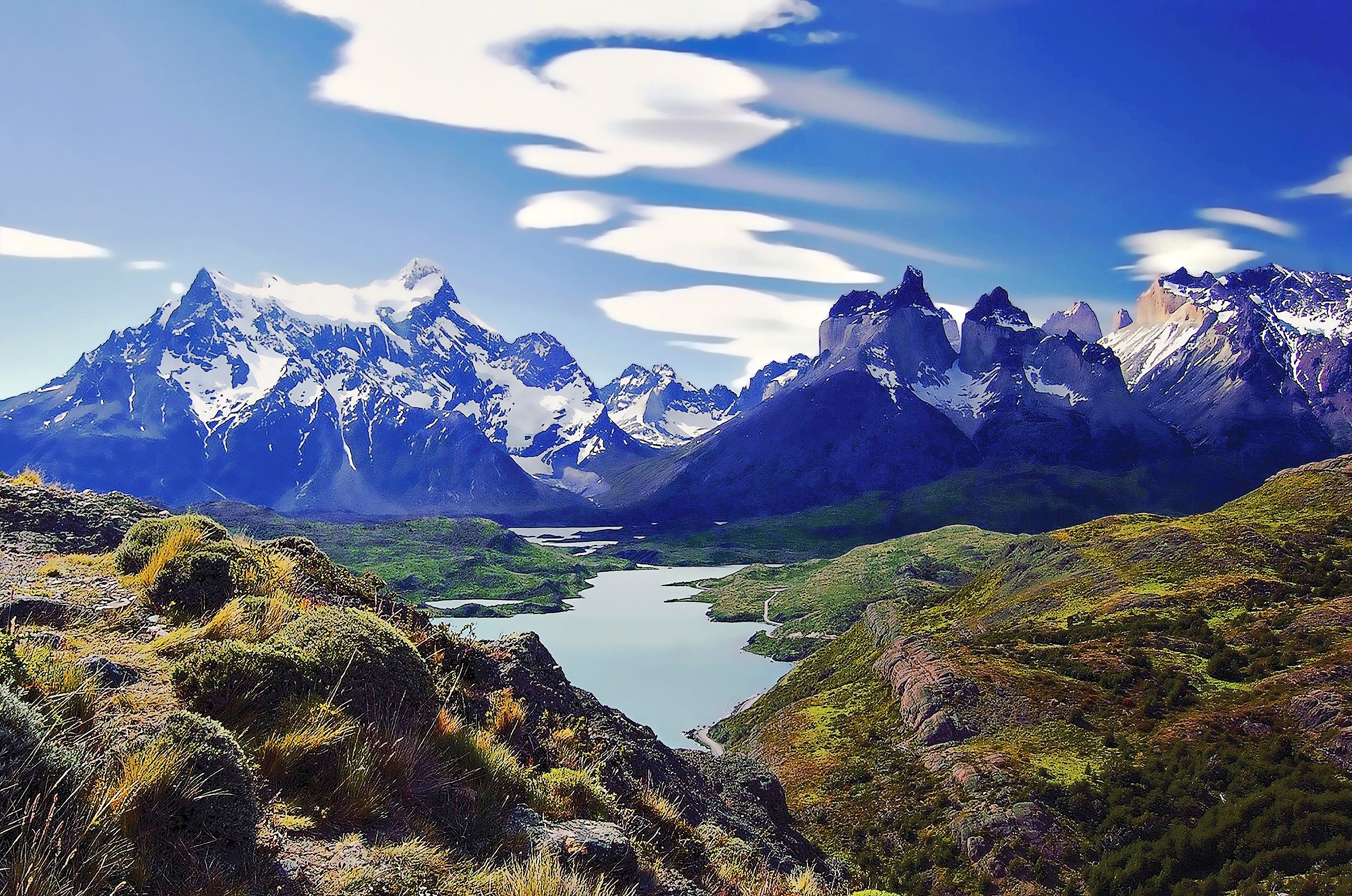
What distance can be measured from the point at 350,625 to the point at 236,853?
419cm

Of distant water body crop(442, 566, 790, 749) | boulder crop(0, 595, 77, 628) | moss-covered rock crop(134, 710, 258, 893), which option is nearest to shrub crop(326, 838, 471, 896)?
moss-covered rock crop(134, 710, 258, 893)

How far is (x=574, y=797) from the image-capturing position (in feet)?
36.1

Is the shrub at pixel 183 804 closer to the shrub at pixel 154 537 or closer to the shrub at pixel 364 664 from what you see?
the shrub at pixel 364 664

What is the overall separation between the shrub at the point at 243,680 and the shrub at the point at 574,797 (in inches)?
148

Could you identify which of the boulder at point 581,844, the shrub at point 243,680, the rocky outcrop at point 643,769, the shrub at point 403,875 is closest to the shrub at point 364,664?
the shrub at point 243,680

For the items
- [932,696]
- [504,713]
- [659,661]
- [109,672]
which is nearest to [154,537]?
[109,672]

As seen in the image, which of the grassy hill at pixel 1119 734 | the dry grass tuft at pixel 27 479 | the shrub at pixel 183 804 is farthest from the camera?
the grassy hill at pixel 1119 734

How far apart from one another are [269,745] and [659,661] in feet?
462

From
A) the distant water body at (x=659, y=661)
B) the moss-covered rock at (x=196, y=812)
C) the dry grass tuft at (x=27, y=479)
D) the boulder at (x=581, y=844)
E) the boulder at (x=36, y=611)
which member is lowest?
the distant water body at (x=659, y=661)

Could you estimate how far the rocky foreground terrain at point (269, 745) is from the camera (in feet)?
17.7

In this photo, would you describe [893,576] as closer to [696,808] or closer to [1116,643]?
[1116,643]

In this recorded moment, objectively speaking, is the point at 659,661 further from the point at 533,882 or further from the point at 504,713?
the point at 533,882

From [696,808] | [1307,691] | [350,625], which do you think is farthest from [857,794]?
[350,625]

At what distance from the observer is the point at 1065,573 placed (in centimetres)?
9025
